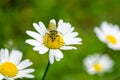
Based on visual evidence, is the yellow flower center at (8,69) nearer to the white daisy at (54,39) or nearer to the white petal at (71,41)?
the white daisy at (54,39)

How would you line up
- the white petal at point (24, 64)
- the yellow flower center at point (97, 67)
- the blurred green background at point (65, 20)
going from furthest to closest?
the yellow flower center at point (97, 67) → the blurred green background at point (65, 20) → the white petal at point (24, 64)

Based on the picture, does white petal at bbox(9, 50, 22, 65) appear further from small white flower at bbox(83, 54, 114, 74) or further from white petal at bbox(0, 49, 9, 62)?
small white flower at bbox(83, 54, 114, 74)

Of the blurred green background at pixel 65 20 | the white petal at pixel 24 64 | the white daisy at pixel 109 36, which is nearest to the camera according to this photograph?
the white petal at pixel 24 64

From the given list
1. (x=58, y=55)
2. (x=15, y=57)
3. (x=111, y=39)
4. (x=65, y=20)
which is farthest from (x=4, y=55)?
(x=65, y=20)

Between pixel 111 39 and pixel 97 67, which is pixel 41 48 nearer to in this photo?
pixel 111 39

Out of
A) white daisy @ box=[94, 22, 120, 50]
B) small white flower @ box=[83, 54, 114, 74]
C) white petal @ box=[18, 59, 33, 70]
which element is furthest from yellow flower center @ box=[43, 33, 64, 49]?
small white flower @ box=[83, 54, 114, 74]

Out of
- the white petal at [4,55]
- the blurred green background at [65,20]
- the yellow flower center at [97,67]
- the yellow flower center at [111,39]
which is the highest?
the blurred green background at [65,20]

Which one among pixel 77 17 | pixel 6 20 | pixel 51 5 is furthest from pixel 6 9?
pixel 77 17

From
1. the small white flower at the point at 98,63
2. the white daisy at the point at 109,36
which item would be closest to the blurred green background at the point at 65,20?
the small white flower at the point at 98,63
